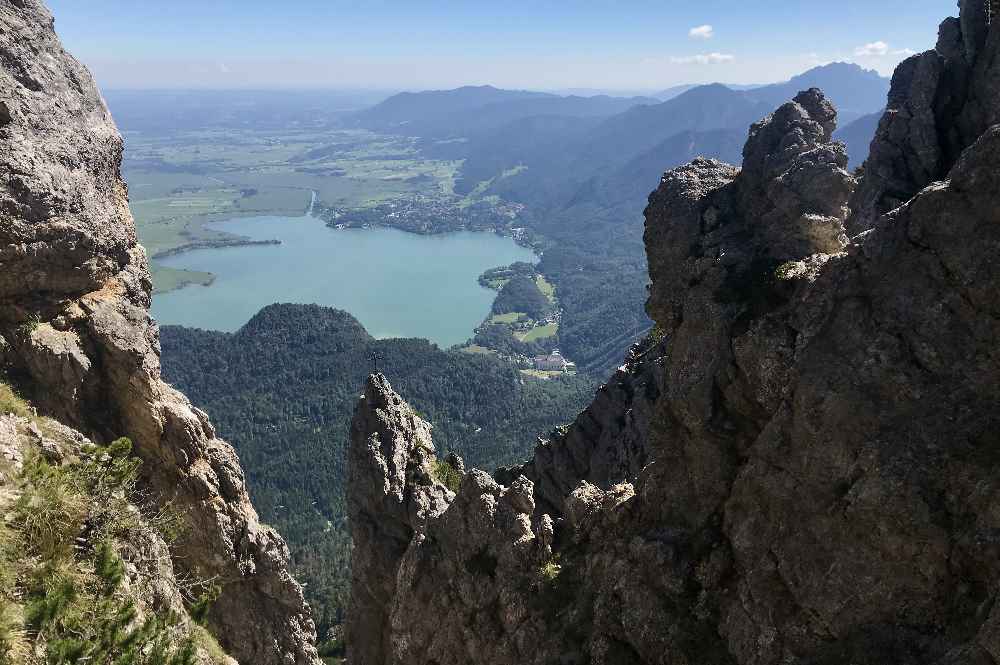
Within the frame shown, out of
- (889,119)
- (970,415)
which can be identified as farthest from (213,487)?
(889,119)

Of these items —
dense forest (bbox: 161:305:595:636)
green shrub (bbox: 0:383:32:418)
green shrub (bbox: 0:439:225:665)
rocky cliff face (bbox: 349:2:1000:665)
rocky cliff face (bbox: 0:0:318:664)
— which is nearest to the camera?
green shrub (bbox: 0:439:225:665)

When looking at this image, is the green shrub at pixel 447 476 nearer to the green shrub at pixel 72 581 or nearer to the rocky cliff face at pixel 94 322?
the rocky cliff face at pixel 94 322

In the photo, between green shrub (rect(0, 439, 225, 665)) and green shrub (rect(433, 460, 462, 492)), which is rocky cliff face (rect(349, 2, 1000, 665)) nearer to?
green shrub (rect(433, 460, 462, 492))

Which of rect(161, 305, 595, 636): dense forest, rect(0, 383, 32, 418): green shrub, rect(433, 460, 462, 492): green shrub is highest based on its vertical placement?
rect(0, 383, 32, 418): green shrub

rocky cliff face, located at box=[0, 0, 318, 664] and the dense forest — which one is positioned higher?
rocky cliff face, located at box=[0, 0, 318, 664]

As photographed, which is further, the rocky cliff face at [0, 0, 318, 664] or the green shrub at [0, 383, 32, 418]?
the rocky cliff face at [0, 0, 318, 664]

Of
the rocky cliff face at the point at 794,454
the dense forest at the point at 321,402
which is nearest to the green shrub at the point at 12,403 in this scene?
the rocky cliff face at the point at 794,454

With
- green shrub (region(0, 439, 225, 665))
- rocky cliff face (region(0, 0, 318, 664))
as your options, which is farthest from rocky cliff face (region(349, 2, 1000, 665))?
green shrub (region(0, 439, 225, 665))

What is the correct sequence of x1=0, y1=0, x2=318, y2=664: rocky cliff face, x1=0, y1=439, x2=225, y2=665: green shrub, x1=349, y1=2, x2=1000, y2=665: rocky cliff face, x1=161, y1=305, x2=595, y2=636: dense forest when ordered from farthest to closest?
x1=161, y1=305, x2=595, y2=636: dense forest, x1=0, y1=0, x2=318, y2=664: rocky cliff face, x1=349, y1=2, x2=1000, y2=665: rocky cliff face, x1=0, y1=439, x2=225, y2=665: green shrub
